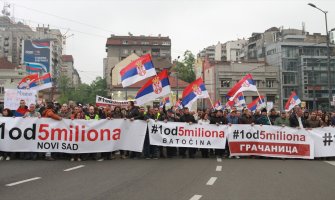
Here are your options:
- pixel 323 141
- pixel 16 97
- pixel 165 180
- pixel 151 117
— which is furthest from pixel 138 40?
pixel 165 180

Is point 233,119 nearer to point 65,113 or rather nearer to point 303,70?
point 65,113

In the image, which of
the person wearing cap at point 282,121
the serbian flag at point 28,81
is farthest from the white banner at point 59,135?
the serbian flag at point 28,81

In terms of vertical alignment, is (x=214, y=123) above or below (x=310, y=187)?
above

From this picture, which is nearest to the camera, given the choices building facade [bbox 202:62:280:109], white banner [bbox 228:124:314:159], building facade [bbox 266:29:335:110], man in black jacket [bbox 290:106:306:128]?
white banner [bbox 228:124:314:159]

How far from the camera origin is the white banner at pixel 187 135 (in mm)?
15391

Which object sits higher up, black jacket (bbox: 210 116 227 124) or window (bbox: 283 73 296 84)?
window (bbox: 283 73 296 84)

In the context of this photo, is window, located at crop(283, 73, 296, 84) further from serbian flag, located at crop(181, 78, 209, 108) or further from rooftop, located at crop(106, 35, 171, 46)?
serbian flag, located at crop(181, 78, 209, 108)

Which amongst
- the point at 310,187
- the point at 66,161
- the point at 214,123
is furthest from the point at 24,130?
the point at 310,187

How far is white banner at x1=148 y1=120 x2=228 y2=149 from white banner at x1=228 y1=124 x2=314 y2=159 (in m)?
0.44

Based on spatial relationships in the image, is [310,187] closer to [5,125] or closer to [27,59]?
[5,125]

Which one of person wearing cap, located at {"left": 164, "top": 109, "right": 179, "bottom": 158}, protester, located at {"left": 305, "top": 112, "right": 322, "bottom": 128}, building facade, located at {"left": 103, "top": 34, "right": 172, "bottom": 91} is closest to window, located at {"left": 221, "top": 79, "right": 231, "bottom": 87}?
building facade, located at {"left": 103, "top": 34, "right": 172, "bottom": 91}

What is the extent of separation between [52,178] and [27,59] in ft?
259

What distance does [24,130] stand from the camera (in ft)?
46.4

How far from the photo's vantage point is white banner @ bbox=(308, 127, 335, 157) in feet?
52.1
